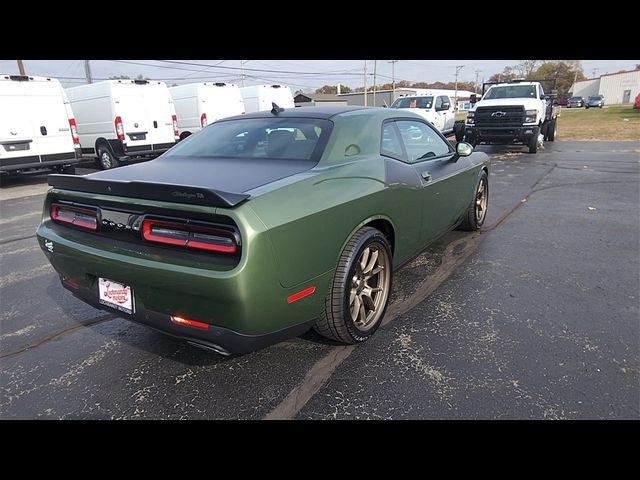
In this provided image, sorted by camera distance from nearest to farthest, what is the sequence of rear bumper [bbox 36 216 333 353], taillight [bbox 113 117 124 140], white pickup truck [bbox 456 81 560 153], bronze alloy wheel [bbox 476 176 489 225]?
1. rear bumper [bbox 36 216 333 353]
2. bronze alloy wheel [bbox 476 176 489 225]
3. taillight [bbox 113 117 124 140]
4. white pickup truck [bbox 456 81 560 153]

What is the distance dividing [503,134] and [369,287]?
1198 cm

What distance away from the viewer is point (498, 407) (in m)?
2.20

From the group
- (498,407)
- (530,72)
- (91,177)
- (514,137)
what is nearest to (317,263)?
(498,407)

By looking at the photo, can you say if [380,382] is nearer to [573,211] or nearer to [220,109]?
[573,211]

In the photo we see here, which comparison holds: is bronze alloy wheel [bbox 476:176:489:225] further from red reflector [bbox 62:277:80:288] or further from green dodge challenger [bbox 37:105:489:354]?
red reflector [bbox 62:277:80:288]

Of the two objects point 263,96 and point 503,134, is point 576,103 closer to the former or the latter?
point 503,134

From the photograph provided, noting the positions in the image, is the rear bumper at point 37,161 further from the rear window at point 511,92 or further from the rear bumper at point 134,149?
the rear window at point 511,92

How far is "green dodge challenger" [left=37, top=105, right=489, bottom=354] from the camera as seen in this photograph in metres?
2.01

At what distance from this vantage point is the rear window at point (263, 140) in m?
2.90

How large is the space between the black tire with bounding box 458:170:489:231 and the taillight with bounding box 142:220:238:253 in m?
3.54

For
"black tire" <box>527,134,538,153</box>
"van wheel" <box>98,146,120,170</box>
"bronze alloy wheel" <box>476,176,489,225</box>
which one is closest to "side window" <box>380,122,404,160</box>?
"bronze alloy wheel" <box>476,176,489,225</box>

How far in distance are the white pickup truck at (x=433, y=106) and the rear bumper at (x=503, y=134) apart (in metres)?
3.19

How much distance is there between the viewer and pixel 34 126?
1003 cm

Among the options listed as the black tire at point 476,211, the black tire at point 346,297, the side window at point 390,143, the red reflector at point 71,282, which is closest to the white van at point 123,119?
the black tire at point 476,211
